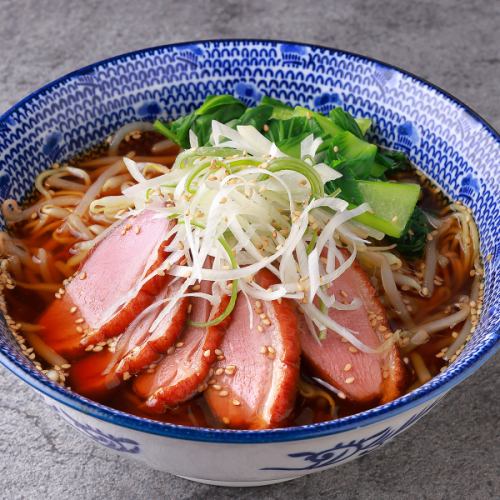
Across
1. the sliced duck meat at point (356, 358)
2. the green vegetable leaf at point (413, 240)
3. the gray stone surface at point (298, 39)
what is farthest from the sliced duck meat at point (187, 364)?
the green vegetable leaf at point (413, 240)

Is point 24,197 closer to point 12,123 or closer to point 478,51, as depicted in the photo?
point 12,123

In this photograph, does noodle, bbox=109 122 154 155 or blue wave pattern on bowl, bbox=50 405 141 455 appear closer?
blue wave pattern on bowl, bbox=50 405 141 455

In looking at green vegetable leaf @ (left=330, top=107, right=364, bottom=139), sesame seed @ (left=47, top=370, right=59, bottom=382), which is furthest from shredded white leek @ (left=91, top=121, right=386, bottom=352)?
green vegetable leaf @ (left=330, top=107, right=364, bottom=139)

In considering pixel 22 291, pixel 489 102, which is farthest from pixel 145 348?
pixel 489 102

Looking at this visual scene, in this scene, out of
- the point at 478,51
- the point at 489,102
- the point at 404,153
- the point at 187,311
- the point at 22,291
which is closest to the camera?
the point at 187,311

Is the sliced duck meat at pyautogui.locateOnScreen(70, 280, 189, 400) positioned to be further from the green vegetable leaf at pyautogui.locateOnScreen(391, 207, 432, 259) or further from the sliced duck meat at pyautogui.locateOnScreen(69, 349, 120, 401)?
the green vegetable leaf at pyautogui.locateOnScreen(391, 207, 432, 259)

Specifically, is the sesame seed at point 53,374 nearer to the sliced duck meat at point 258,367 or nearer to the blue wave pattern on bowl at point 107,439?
the blue wave pattern on bowl at point 107,439
